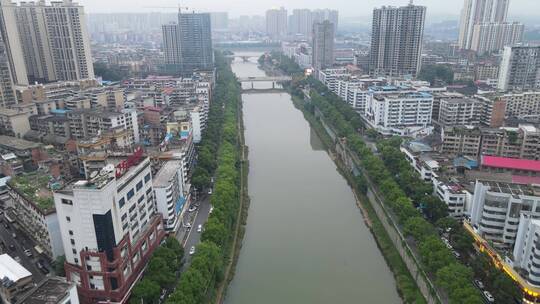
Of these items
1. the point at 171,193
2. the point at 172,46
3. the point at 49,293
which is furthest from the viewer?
the point at 172,46

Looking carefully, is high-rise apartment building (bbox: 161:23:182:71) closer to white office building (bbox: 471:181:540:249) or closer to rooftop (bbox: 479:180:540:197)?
rooftop (bbox: 479:180:540:197)

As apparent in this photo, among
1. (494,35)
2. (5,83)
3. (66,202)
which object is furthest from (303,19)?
(66,202)

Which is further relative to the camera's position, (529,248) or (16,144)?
(16,144)

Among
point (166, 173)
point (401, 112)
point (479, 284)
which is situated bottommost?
point (479, 284)

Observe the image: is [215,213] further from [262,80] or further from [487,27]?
[487,27]

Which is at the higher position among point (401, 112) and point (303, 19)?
point (303, 19)

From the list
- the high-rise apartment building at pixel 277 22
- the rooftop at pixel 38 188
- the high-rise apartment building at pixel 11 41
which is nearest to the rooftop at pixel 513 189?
the rooftop at pixel 38 188

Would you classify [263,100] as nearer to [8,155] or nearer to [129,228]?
[8,155]
